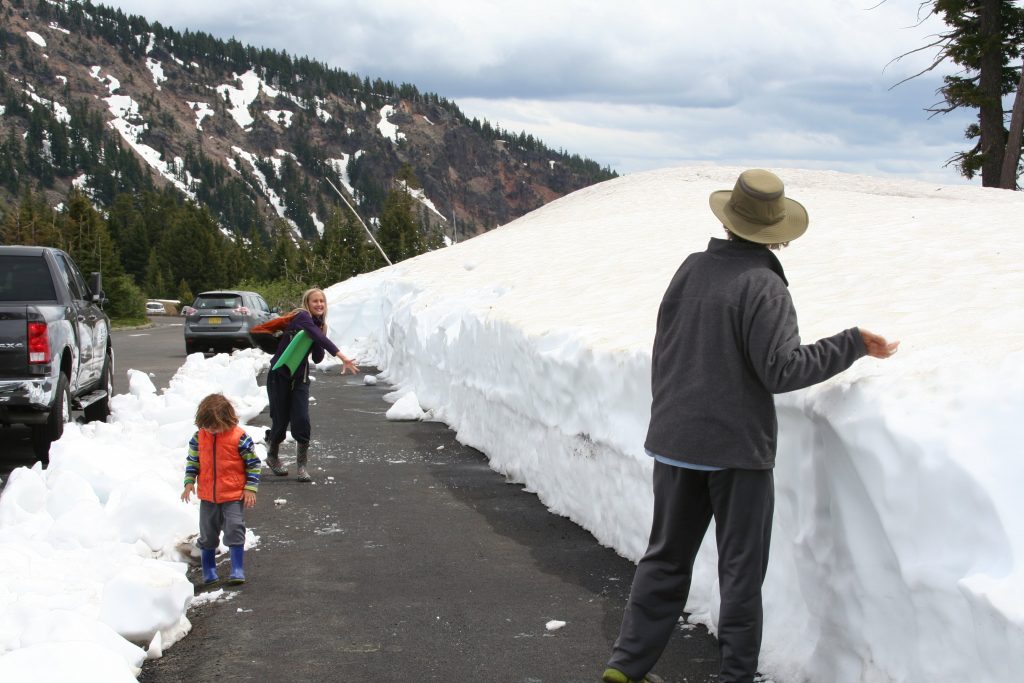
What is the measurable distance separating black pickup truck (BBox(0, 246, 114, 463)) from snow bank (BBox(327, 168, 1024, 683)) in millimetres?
3942

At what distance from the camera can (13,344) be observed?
9461 millimetres

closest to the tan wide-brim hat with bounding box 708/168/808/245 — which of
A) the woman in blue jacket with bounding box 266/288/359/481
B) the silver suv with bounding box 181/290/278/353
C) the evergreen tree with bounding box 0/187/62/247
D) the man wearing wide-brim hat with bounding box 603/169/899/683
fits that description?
the man wearing wide-brim hat with bounding box 603/169/899/683

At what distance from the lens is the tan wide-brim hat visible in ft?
13.3

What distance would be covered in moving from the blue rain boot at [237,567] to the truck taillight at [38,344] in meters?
4.42

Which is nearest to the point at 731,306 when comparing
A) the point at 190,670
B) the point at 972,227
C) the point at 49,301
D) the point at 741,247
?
the point at 741,247

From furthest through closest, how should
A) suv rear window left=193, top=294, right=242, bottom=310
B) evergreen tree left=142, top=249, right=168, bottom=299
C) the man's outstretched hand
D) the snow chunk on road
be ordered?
evergreen tree left=142, top=249, right=168, bottom=299
suv rear window left=193, top=294, right=242, bottom=310
the snow chunk on road
the man's outstretched hand

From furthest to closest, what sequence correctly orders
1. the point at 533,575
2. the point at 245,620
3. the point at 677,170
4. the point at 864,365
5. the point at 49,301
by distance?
the point at 677,170, the point at 49,301, the point at 533,575, the point at 245,620, the point at 864,365

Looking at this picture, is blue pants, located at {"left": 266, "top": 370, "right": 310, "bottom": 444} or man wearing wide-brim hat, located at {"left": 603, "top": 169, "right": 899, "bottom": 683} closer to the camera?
man wearing wide-brim hat, located at {"left": 603, "top": 169, "right": 899, "bottom": 683}

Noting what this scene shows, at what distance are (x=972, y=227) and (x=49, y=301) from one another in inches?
377

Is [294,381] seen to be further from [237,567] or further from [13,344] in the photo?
[237,567]

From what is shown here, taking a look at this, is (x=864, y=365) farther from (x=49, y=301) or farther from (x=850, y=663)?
(x=49, y=301)

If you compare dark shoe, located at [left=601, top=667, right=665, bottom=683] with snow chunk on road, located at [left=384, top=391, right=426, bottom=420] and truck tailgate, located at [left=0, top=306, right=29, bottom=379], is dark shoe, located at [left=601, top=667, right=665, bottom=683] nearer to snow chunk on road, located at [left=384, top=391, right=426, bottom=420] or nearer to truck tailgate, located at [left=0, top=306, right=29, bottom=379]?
truck tailgate, located at [left=0, top=306, right=29, bottom=379]

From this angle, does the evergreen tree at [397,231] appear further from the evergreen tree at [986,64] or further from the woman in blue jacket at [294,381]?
the woman in blue jacket at [294,381]

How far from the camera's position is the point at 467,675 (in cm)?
463
